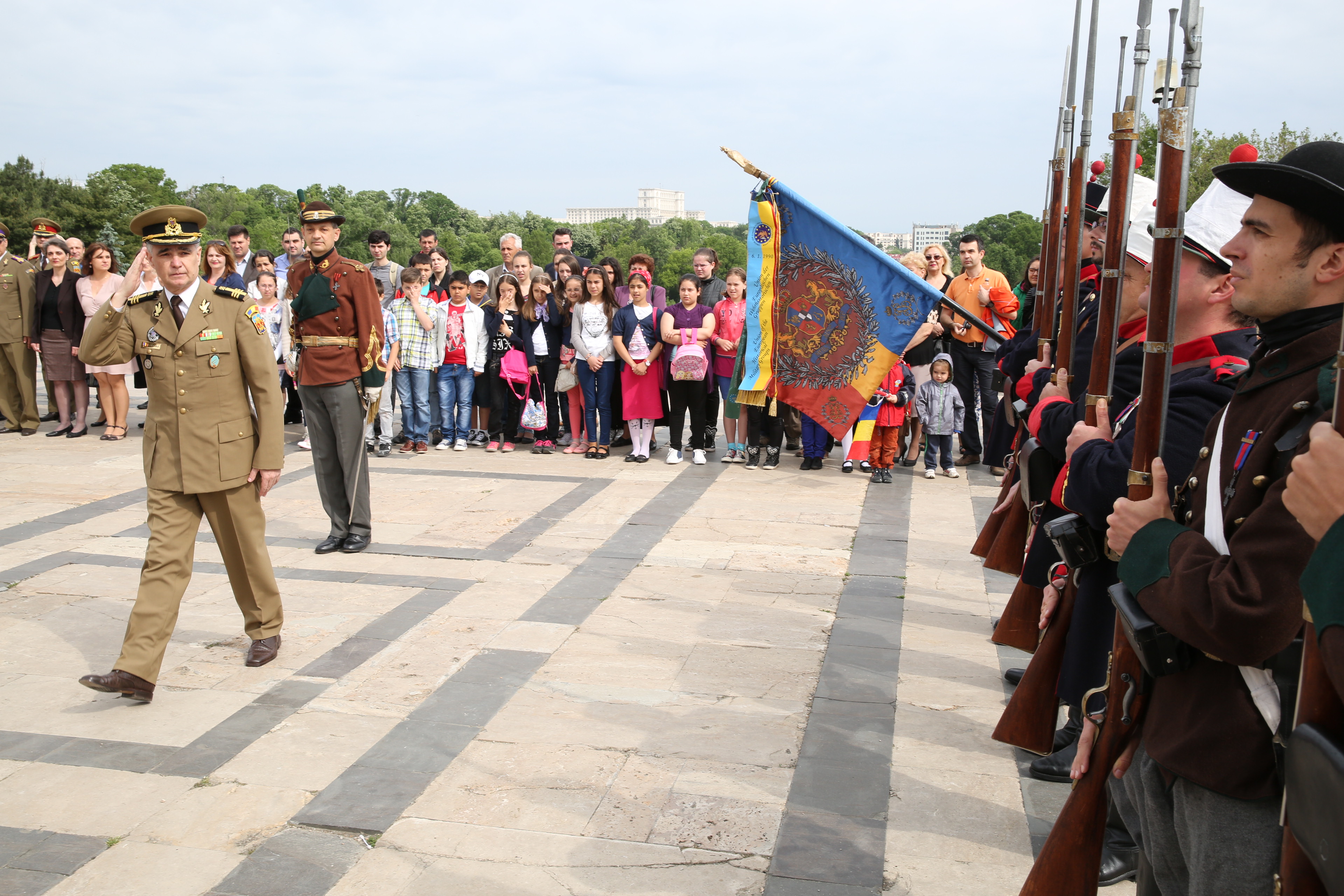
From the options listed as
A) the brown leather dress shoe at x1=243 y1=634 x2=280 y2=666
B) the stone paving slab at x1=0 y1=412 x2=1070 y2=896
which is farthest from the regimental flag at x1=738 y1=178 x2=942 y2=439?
the brown leather dress shoe at x1=243 y1=634 x2=280 y2=666

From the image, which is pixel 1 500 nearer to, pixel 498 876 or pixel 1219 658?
pixel 498 876

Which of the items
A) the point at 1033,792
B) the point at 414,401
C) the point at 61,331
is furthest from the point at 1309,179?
the point at 61,331

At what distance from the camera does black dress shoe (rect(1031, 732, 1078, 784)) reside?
152 inches

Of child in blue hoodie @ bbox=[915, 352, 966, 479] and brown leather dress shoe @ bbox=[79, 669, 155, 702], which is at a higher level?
child in blue hoodie @ bbox=[915, 352, 966, 479]

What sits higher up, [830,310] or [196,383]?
[830,310]

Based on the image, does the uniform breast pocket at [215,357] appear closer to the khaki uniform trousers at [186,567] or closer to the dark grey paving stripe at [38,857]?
the khaki uniform trousers at [186,567]

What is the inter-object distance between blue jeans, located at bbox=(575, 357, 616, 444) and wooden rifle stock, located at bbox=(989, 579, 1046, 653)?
6630 mm

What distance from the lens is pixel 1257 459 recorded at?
5.94ft

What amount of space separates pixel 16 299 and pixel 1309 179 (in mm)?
12608

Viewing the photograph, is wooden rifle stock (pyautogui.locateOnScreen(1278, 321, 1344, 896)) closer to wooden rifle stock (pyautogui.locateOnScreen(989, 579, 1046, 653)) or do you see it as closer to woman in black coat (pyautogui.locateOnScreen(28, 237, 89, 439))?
wooden rifle stock (pyautogui.locateOnScreen(989, 579, 1046, 653))

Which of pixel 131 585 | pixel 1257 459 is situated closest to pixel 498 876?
pixel 1257 459

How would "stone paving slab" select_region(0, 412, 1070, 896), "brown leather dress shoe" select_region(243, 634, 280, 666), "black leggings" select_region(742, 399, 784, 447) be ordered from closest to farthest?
1. "stone paving slab" select_region(0, 412, 1070, 896)
2. "brown leather dress shoe" select_region(243, 634, 280, 666)
3. "black leggings" select_region(742, 399, 784, 447)

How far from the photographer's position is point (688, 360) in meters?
9.92

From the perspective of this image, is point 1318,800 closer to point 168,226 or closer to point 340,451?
point 168,226
